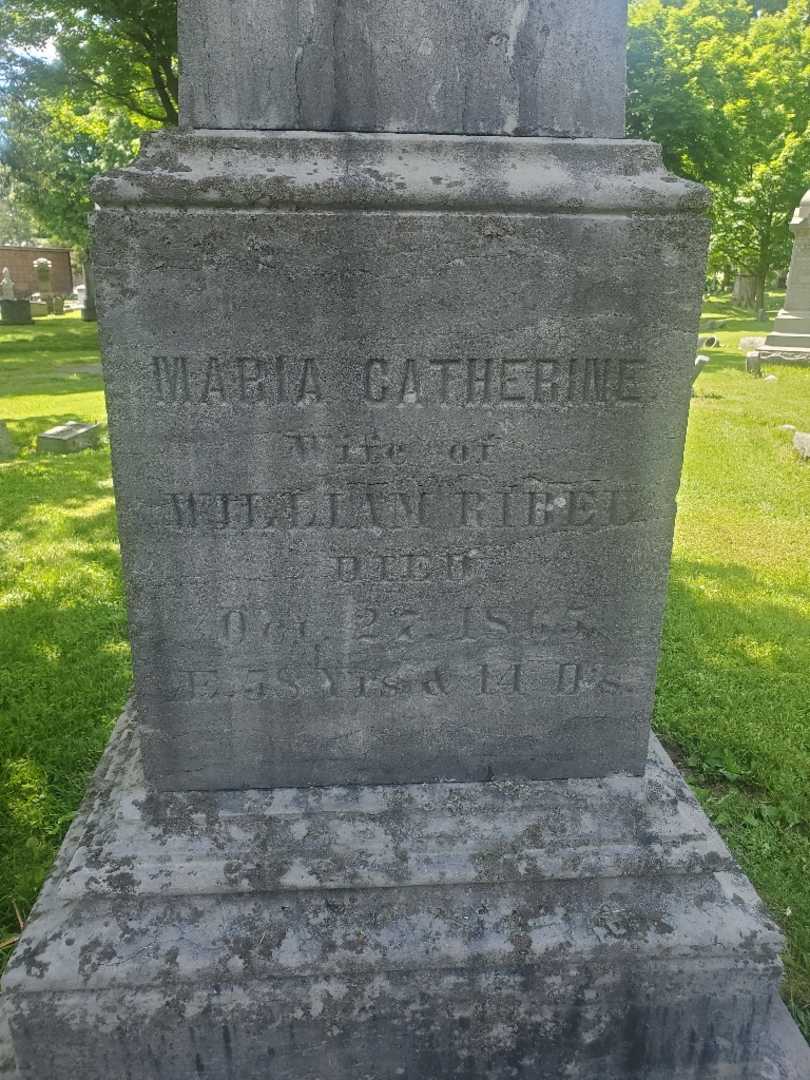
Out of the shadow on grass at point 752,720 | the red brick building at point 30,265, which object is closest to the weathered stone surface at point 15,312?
the red brick building at point 30,265

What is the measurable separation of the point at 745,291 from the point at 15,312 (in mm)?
32472

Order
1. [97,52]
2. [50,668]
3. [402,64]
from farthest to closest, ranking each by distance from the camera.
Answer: [97,52], [50,668], [402,64]

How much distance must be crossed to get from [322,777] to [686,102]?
22424mm

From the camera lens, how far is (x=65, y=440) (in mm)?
9875

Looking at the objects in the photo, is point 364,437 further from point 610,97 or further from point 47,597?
point 47,597

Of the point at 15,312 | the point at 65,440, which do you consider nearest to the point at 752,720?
the point at 65,440

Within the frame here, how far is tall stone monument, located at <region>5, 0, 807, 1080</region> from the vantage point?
1895 millimetres

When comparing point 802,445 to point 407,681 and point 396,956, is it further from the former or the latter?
point 396,956

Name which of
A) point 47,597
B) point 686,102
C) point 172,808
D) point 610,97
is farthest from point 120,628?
point 686,102

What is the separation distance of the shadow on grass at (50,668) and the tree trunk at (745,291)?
1364 inches

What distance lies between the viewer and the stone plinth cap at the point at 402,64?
191 centimetres

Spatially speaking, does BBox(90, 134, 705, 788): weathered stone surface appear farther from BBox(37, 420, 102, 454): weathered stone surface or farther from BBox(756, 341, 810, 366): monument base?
BBox(756, 341, 810, 366): monument base

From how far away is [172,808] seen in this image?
232cm

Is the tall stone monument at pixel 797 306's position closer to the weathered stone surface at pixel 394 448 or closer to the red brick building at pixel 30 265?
the weathered stone surface at pixel 394 448
